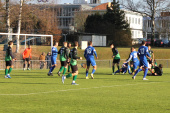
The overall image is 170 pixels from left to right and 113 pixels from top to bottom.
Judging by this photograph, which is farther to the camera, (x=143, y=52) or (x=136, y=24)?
(x=136, y=24)

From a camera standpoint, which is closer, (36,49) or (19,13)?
(36,49)

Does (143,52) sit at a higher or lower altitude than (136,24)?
lower

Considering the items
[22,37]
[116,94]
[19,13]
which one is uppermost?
[19,13]

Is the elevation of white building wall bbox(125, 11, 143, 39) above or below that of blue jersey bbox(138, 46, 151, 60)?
above

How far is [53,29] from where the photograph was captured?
8631 centimetres

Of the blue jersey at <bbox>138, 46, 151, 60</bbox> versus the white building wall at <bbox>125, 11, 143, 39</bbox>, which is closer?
the blue jersey at <bbox>138, 46, 151, 60</bbox>

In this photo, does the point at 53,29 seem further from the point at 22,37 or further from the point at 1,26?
the point at 22,37

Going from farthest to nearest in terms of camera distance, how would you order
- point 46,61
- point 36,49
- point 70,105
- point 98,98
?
point 36,49 < point 46,61 < point 98,98 < point 70,105

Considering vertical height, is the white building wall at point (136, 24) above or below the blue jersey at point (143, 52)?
above

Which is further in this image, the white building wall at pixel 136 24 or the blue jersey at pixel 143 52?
the white building wall at pixel 136 24

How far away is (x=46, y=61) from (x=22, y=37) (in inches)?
130

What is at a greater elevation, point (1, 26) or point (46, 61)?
point (1, 26)

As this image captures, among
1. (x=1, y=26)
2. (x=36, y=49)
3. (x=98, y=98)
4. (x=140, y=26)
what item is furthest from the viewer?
(x=140, y=26)

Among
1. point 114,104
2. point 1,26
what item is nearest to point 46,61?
point 1,26
